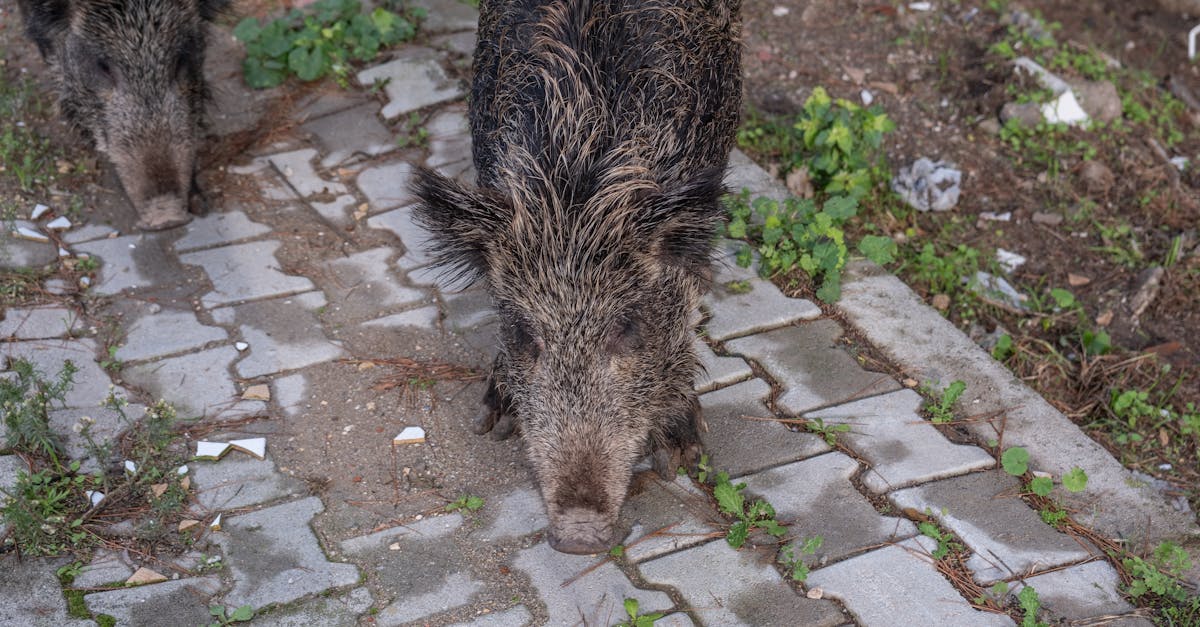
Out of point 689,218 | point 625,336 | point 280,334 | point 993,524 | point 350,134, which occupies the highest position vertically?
point 689,218

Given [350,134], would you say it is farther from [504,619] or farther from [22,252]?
[504,619]

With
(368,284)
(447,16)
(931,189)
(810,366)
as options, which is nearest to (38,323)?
(368,284)

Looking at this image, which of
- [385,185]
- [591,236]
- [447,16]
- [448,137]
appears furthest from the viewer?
[447,16]

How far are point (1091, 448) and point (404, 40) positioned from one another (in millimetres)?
4287

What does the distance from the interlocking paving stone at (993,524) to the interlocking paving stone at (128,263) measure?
3123 mm

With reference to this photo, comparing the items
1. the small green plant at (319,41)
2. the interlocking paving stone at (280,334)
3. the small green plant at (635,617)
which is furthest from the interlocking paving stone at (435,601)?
the small green plant at (319,41)

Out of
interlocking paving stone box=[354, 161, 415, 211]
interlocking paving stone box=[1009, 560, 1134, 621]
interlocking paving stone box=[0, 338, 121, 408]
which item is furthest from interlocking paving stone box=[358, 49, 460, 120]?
interlocking paving stone box=[1009, 560, 1134, 621]

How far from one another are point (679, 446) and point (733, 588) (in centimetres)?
61

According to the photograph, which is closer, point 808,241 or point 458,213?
point 458,213

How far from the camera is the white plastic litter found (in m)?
5.50

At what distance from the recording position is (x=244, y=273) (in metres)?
4.85

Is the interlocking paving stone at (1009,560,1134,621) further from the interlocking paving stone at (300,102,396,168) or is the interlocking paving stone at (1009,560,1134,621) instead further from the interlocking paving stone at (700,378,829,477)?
the interlocking paving stone at (300,102,396,168)

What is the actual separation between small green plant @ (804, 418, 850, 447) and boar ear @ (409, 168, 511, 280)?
4.26ft

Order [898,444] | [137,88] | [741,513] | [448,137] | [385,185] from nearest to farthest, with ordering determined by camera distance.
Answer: [741,513] < [898,444] < [137,88] < [385,185] < [448,137]
